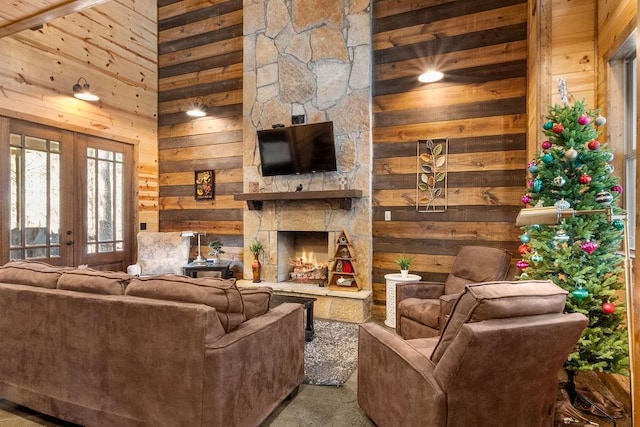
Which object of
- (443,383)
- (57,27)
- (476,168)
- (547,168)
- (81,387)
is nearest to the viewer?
(443,383)

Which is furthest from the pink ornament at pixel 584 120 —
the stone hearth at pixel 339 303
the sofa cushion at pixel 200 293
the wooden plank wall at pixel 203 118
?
the wooden plank wall at pixel 203 118

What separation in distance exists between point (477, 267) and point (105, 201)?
5.00 m

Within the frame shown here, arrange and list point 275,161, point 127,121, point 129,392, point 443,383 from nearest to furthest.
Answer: point 443,383
point 129,392
point 275,161
point 127,121

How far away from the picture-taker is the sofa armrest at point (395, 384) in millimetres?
1575

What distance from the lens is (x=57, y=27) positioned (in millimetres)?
4457

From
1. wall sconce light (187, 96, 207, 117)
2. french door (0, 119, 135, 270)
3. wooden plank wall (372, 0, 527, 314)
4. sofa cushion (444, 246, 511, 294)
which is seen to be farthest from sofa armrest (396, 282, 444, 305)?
french door (0, 119, 135, 270)

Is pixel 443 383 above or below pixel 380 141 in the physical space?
below

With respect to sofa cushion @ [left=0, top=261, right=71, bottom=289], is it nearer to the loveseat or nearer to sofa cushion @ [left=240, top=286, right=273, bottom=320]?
the loveseat

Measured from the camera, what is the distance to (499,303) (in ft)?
5.04

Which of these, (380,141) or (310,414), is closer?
(310,414)

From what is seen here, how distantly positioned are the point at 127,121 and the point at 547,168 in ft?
18.1

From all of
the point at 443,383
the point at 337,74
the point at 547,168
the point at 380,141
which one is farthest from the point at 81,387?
the point at 337,74

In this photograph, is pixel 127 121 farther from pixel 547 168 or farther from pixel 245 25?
pixel 547 168

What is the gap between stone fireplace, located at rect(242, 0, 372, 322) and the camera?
14.4 feet
